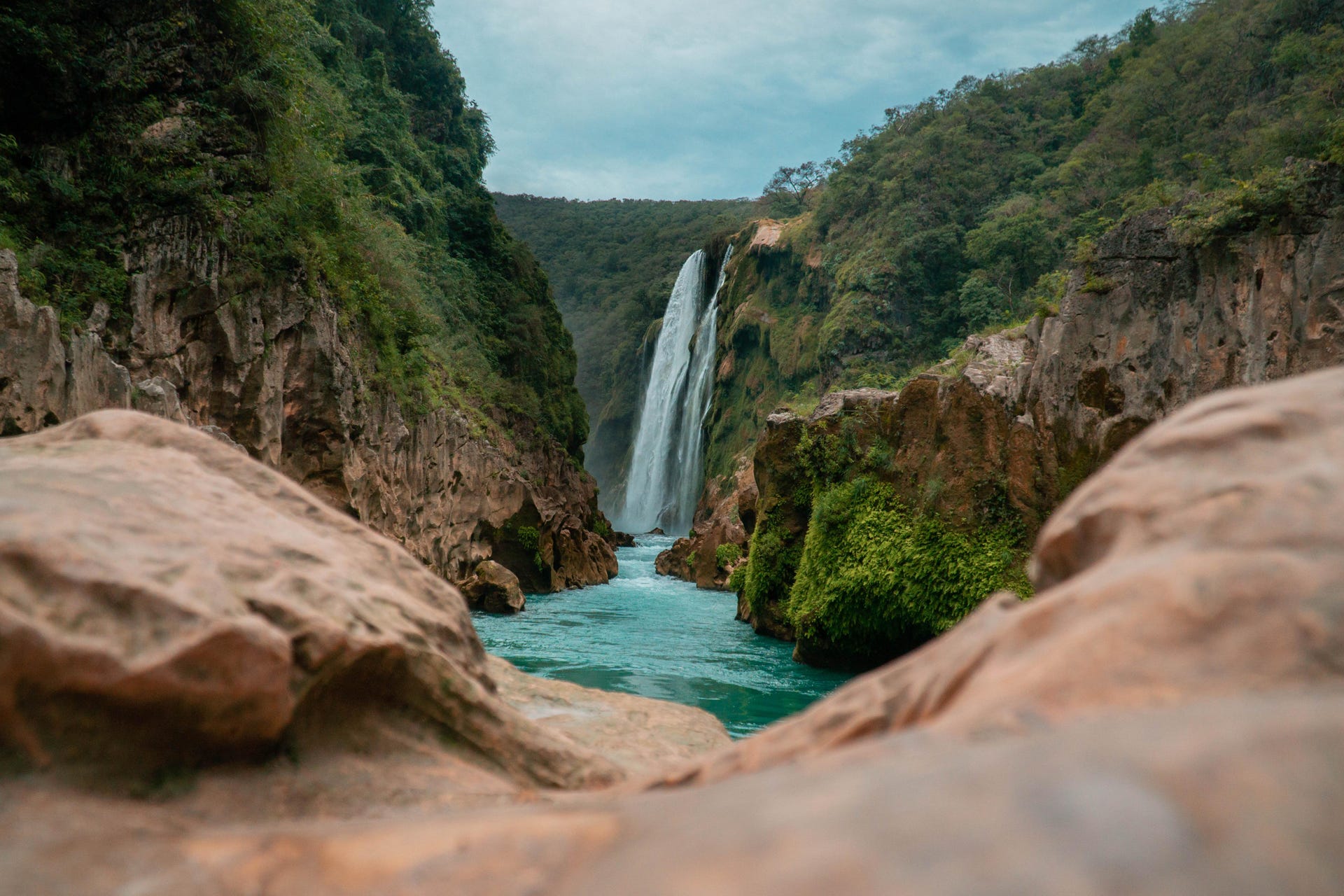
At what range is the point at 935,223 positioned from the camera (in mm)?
37438

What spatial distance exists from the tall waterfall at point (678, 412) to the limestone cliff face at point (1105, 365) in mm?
30436

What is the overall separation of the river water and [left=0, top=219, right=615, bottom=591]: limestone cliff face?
2557 millimetres

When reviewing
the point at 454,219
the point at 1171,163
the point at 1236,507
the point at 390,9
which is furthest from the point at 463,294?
the point at 1236,507

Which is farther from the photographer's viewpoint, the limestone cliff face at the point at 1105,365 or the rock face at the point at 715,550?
the rock face at the point at 715,550

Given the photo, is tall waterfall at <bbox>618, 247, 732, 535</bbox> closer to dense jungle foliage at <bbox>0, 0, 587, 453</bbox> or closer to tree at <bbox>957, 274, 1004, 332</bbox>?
tree at <bbox>957, 274, 1004, 332</bbox>

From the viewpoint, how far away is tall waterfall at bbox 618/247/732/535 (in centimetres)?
4462

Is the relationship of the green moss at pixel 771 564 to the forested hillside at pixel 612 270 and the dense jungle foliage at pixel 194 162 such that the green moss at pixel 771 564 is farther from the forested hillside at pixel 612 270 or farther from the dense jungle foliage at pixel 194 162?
the forested hillside at pixel 612 270

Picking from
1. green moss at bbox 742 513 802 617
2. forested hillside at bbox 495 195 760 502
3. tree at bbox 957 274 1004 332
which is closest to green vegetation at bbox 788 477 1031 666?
green moss at bbox 742 513 802 617

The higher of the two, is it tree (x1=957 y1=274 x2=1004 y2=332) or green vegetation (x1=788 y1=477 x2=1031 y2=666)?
tree (x1=957 y1=274 x2=1004 y2=332)

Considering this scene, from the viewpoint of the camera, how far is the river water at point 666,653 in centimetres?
1072

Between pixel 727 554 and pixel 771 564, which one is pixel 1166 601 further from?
pixel 727 554

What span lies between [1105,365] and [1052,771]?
34.2 ft

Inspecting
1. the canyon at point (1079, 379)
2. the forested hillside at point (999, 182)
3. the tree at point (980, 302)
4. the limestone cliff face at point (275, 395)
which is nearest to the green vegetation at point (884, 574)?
the canyon at point (1079, 379)

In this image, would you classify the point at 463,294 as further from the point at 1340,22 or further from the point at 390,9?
the point at 1340,22
